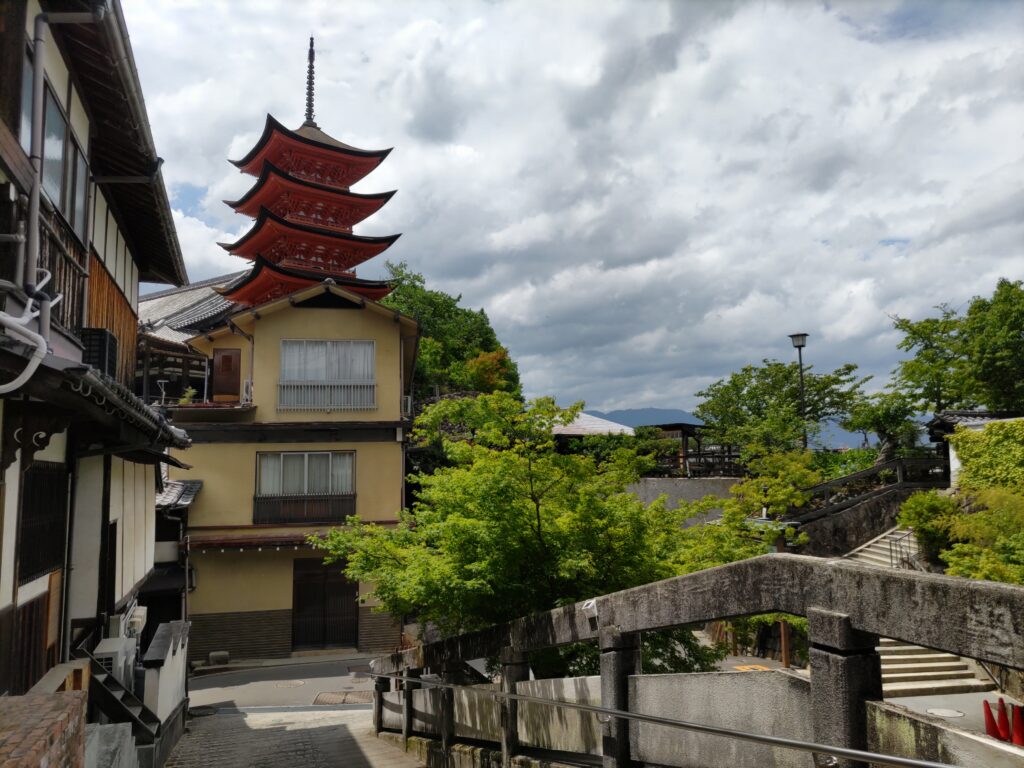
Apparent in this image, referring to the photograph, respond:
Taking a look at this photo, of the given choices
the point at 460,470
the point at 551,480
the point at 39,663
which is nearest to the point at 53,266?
the point at 39,663

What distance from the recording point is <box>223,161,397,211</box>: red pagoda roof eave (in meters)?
33.8

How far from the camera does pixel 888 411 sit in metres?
28.7

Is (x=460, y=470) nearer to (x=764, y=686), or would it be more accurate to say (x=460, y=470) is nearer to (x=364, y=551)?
(x=364, y=551)

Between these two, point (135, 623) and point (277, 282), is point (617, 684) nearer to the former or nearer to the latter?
point (135, 623)

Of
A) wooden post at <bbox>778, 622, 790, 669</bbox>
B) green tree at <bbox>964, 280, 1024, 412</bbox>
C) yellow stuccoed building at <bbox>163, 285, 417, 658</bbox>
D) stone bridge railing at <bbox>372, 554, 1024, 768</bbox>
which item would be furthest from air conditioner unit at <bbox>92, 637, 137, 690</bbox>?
green tree at <bbox>964, 280, 1024, 412</bbox>

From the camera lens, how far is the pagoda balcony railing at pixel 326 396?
967 inches

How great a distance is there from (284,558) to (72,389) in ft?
62.7

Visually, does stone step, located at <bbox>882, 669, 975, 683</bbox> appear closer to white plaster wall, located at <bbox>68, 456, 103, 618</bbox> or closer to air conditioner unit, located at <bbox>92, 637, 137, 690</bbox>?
air conditioner unit, located at <bbox>92, 637, 137, 690</bbox>

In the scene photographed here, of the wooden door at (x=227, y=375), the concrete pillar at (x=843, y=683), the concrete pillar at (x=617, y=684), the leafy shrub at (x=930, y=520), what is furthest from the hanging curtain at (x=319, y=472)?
the concrete pillar at (x=843, y=683)

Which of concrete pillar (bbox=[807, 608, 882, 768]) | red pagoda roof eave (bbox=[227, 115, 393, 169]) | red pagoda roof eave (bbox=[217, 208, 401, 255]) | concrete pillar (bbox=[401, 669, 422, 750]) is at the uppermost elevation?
red pagoda roof eave (bbox=[227, 115, 393, 169])

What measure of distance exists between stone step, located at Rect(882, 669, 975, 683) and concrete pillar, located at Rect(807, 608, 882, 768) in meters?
12.8

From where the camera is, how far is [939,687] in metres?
14.9

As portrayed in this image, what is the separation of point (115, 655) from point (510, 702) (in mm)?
5993

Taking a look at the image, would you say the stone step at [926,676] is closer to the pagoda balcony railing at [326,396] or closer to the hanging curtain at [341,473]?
the hanging curtain at [341,473]
